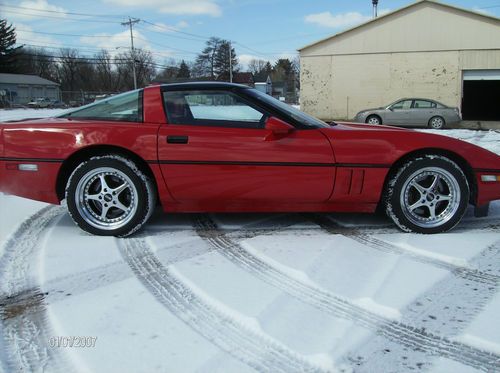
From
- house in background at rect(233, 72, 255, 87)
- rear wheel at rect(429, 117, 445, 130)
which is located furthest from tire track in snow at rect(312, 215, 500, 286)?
house in background at rect(233, 72, 255, 87)

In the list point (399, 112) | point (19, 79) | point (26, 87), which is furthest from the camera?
point (26, 87)

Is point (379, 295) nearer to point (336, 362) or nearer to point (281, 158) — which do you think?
point (336, 362)

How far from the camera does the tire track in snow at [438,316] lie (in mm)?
1934

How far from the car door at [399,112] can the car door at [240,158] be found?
1410cm

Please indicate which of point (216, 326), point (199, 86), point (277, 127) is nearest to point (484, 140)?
point (277, 127)

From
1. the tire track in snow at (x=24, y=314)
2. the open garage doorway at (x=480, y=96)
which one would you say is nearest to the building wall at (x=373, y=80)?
the open garage doorway at (x=480, y=96)

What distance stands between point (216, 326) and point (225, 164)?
1.49 metres

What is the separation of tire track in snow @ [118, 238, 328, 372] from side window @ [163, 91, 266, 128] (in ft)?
3.86

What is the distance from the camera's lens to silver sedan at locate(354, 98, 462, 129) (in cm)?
1645

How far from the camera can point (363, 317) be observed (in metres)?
2.31

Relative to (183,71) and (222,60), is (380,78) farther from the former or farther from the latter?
(183,71)

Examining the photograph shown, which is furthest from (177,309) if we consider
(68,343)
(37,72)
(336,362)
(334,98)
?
(37,72)

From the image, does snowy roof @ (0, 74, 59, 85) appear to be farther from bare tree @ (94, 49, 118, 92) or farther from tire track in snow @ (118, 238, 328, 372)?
tire track in snow @ (118, 238, 328, 372)

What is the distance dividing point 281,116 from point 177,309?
1.79 meters
